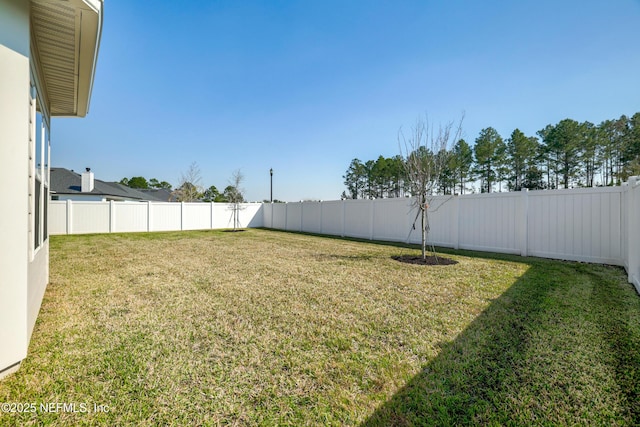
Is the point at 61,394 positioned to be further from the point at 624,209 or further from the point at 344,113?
the point at 344,113

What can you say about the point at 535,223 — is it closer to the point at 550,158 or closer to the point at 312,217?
the point at 312,217

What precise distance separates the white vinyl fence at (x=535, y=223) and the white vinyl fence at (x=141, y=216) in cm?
986

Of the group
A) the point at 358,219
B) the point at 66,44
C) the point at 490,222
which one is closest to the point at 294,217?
the point at 358,219

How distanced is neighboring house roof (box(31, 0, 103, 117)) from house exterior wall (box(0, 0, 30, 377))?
0.81 feet

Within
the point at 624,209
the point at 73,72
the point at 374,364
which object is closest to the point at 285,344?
the point at 374,364

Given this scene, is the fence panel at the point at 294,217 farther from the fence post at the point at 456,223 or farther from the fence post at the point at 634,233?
the fence post at the point at 634,233

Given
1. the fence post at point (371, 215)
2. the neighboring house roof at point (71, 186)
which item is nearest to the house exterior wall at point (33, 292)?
the fence post at point (371, 215)

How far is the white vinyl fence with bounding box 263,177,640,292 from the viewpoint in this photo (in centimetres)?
549

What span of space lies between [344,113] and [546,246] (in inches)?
351

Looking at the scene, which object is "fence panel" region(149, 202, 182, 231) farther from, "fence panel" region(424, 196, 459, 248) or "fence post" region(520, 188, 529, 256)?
"fence post" region(520, 188, 529, 256)

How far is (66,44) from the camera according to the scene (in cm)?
269

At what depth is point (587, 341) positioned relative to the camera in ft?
8.08

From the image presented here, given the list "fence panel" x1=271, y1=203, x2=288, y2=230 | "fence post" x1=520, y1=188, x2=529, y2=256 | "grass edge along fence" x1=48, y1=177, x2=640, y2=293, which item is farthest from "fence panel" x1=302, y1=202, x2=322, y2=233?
"fence post" x1=520, y1=188, x2=529, y2=256

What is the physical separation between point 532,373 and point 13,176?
13.8ft
